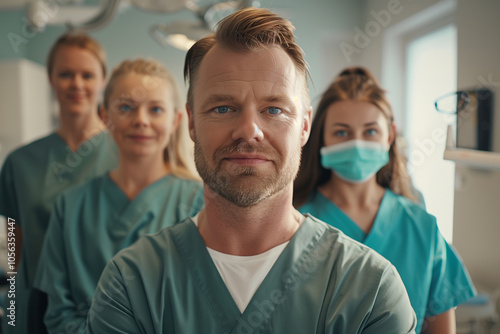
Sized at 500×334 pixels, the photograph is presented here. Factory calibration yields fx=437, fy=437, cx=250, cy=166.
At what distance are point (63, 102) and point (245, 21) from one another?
904mm

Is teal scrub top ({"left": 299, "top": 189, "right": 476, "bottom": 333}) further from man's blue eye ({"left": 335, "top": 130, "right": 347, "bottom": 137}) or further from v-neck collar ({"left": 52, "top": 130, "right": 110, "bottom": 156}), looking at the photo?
v-neck collar ({"left": 52, "top": 130, "right": 110, "bottom": 156})

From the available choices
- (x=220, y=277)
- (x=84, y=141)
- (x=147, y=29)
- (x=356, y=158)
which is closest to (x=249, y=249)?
(x=220, y=277)

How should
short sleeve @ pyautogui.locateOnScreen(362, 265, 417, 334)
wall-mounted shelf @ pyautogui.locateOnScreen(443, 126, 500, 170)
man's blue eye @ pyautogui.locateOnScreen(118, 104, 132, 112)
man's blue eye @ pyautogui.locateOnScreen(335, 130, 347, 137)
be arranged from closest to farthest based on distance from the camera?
short sleeve @ pyautogui.locateOnScreen(362, 265, 417, 334), wall-mounted shelf @ pyautogui.locateOnScreen(443, 126, 500, 170), man's blue eye @ pyautogui.locateOnScreen(335, 130, 347, 137), man's blue eye @ pyautogui.locateOnScreen(118, 104, 132, 112)

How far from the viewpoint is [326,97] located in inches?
46.2

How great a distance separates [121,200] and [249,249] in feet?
1.80

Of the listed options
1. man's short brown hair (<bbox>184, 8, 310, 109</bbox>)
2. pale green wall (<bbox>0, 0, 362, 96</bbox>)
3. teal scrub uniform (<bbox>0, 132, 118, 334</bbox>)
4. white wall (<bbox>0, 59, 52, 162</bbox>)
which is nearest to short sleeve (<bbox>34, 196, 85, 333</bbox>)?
teal scrub uniform (<bbox>0, 132, 118, 334</bbox>)

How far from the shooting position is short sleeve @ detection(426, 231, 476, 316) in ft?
3.36

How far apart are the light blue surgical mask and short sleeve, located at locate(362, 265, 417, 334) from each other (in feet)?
1.12

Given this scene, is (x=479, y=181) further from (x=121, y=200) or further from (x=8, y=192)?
(x=8, y=192)

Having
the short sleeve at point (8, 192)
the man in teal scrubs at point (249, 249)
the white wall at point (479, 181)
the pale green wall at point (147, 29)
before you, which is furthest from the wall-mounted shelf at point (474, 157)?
the short sleeve at point (8, 192)

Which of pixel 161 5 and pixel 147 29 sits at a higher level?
pixel 147 29

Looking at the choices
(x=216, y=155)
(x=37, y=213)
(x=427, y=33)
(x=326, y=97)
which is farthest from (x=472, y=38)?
(x=37, y=213)

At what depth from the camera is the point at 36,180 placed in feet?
4.74

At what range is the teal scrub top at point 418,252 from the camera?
1001 millimetres
